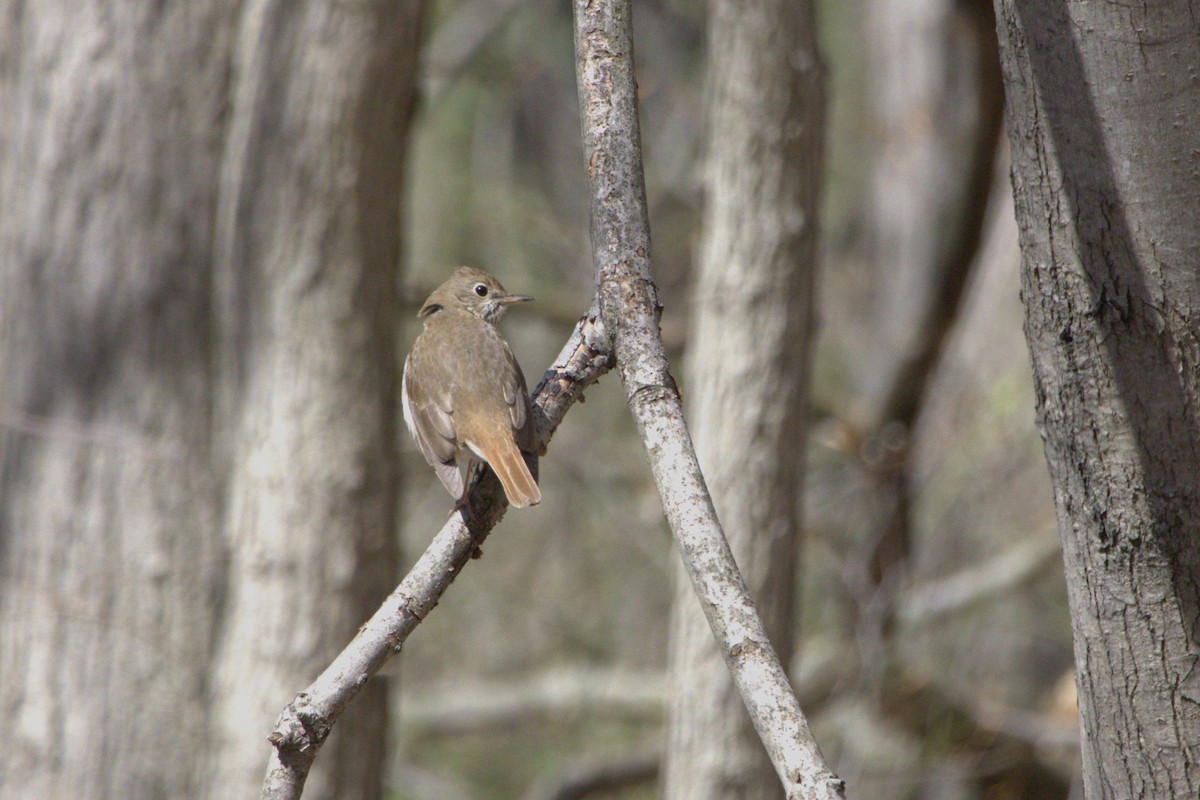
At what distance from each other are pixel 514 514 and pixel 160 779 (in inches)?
216

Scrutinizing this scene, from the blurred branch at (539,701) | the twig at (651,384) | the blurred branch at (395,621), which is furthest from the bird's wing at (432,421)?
the blurred branch at (539,701)

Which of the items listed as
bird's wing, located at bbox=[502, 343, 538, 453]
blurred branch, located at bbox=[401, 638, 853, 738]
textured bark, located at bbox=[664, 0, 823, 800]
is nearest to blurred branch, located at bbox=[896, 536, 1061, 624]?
blurred branch, located at bbox=[401, 638, 853, 738]

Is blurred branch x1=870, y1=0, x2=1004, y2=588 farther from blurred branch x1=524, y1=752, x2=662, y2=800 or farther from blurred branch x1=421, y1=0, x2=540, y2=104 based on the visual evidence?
blurred branch x1=421, y1=0, x2=540, y2=104

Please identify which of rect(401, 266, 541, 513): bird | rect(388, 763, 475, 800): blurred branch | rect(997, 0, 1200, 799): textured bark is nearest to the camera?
rect(997, 0, 1200, 799): textured bark

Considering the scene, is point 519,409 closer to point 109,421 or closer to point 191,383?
point 191,383

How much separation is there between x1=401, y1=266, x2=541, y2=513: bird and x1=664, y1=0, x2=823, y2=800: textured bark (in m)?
0.97

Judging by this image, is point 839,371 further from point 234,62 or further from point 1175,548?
point 1175,548

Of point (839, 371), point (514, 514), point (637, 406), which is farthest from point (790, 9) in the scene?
point (514, 514)

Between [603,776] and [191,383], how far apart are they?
382 centimetres

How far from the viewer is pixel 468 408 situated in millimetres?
3256

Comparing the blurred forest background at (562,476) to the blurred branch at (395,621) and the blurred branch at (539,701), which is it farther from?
the blurred branch at (395,621)

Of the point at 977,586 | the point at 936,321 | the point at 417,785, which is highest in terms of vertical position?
the point at 936,321

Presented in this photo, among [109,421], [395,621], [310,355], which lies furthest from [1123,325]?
[109,421]

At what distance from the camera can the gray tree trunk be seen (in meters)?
4.43
